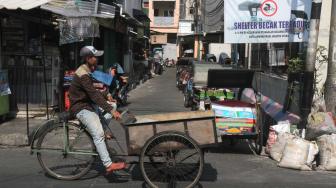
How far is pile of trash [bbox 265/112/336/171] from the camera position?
310 inches

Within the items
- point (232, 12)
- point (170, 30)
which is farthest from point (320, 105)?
point (170, 30)

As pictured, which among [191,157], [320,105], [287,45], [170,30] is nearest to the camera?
[191,157]

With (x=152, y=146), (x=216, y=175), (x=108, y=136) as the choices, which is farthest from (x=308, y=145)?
(x=108, y=136)

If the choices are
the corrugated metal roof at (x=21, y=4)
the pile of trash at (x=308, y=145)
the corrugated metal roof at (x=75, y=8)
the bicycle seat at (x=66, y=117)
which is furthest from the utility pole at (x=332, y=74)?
the corrugated metal roof at (x=21, y=4)

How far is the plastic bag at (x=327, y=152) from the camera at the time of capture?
7.84 meters

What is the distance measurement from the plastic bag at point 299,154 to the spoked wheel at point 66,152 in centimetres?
318

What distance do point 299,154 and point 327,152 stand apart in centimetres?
47

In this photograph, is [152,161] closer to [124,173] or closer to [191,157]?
[191,157]

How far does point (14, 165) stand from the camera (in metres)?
7.86

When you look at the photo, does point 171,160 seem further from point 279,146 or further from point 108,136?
point 279,146

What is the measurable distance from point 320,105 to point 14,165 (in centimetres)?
540

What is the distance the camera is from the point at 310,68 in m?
9.24

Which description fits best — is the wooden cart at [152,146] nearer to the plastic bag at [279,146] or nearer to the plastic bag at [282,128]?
the plastic bag at [279,146]

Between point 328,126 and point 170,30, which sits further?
point 170,30
